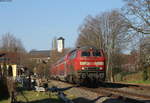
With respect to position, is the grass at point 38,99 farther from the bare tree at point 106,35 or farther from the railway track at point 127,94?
the bare tree at point 106,35

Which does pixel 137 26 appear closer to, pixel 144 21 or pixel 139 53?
pixel 144 21

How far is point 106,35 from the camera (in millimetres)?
61250

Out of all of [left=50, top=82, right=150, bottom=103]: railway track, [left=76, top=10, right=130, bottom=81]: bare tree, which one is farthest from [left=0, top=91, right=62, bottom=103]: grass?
[left=76, top=10, right=130, bottom=81]: bare tree

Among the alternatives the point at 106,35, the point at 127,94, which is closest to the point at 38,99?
the point at 127,94

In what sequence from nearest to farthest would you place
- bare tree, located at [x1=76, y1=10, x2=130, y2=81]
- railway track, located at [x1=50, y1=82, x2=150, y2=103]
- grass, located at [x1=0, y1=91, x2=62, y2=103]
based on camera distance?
railway track, located at [x1=50, y1=82, x2=150, y2=103]
grass, located at [x1=0, y1=91, x2=62, y2=103]
bare tree, located at [x1=76, y1=10, x2=130, y2=81]

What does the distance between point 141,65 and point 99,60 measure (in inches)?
722

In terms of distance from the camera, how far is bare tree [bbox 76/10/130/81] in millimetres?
56819

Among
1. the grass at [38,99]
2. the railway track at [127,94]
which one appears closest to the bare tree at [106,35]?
the railway track at [127,94]

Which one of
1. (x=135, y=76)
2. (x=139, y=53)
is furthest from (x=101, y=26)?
(x=139, y=53)

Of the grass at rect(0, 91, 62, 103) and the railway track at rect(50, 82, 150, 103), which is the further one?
the grass at rect(0, 91, 62, 103)

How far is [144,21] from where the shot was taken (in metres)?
37.2

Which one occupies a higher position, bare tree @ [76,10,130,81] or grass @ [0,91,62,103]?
bare tree @ [76,10,130,81]

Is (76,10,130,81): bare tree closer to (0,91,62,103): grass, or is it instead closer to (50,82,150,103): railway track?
(50,82,150,103): railway track

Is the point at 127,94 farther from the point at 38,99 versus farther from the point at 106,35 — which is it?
the point at 106,35
